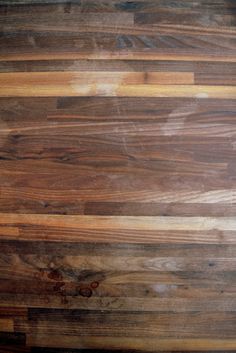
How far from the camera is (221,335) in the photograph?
138cm

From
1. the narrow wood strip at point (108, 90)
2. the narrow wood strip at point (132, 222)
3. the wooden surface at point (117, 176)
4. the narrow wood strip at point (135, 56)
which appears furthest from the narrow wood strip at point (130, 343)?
the narrow wood strip at point (135, 56)

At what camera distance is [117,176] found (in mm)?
1563

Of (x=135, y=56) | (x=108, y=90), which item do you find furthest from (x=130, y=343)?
(x=135, y=56)

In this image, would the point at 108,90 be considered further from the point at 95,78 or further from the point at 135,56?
the point at 135,56

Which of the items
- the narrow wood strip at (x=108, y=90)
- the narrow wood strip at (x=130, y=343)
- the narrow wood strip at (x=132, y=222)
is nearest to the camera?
the narrow wood strip at (x=130, y=343)

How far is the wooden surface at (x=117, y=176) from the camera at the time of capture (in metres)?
1.41

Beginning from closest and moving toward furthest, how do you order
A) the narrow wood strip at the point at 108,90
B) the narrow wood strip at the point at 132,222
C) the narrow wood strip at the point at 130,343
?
the narrow wood strip at the point at 130,343 < the narrow wood strip at the point at 132,222 < the narrow wood strip at the point at 108,90

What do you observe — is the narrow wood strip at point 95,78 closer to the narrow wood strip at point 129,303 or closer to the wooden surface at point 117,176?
the wooden surface at point 117,176

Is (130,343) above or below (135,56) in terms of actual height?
below

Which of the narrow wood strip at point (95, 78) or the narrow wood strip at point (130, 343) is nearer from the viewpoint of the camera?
the narrow wood strip at point (130, 343)

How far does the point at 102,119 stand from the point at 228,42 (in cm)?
69

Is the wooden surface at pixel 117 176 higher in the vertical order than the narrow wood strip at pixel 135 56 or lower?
lower

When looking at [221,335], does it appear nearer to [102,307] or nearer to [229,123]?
[102,307]

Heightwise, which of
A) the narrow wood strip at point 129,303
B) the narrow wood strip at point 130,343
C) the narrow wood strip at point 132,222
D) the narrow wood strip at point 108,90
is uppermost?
the narrow wood strip at point 108,90
